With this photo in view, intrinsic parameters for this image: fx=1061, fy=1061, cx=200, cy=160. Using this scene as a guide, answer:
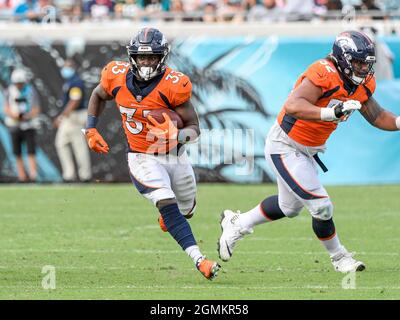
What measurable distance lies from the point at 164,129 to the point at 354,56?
1417mm

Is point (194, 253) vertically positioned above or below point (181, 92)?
below

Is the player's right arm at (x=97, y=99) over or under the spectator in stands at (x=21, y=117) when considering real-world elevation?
over

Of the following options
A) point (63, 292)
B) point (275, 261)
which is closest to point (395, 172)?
point (275, 261)

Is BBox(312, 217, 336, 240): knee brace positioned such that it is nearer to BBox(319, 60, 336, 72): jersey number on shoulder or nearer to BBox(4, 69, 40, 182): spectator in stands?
BBox(319, 60, 336, 72): jersey number on shoulder

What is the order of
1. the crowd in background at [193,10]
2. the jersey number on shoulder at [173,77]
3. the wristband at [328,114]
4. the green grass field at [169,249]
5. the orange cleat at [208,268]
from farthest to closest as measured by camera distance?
the crowd in background at [193,10] < the jersey number on shoulder at [173,77] < the wristband at [328,114] < the orange cleat at [208,268] < the green grass field at [169,249]

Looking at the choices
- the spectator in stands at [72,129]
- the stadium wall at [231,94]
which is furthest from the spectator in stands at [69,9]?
the spectator in stands at [72,129]

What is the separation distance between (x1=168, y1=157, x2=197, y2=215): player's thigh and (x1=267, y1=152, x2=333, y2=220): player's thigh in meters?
0.62

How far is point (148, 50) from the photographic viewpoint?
7391 mm

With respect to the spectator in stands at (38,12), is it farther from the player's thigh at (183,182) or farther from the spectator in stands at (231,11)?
the player's thigh at (183,182)

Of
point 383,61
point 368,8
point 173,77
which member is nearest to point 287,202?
point 173,77

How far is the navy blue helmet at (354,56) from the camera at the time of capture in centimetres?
727

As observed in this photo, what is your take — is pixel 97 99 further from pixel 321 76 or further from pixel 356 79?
pixel 356 79

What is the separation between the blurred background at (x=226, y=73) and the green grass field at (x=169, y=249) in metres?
0.69
